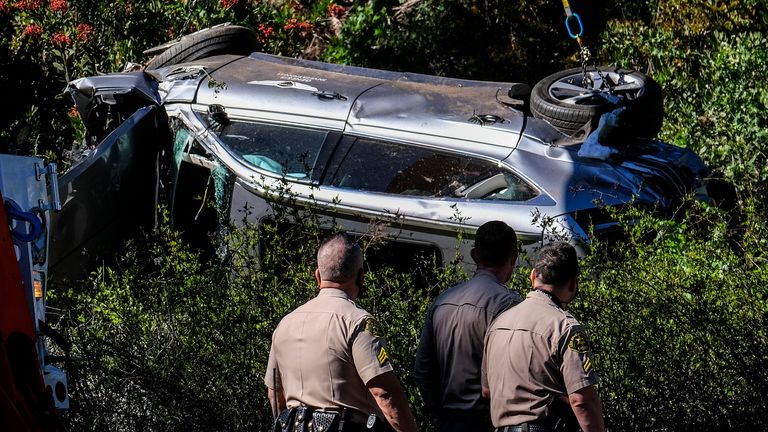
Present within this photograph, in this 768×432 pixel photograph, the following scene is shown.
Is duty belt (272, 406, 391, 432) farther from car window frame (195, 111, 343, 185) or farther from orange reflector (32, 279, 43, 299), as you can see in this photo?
car window frame (195, 111, 343, 185)

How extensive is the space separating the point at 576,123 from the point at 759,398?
263 cm

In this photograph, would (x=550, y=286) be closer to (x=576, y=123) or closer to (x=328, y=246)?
(x=328, y=246)

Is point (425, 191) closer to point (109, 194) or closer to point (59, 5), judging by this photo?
point (109, 194)

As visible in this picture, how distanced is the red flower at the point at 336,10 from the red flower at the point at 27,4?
312 centimetres

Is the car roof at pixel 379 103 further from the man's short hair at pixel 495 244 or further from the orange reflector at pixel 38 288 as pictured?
the orange reflector at pixel 38 288

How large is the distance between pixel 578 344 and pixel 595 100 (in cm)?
352

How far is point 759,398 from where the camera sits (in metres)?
4.95

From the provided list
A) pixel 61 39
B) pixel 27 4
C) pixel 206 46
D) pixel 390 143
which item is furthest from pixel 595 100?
pixel 27 4

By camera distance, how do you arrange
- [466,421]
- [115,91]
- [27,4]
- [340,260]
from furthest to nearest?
[27,4], [115,91], [466,421], [340,260]

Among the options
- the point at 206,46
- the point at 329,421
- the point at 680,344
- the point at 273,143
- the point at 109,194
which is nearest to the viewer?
the point at 329,421

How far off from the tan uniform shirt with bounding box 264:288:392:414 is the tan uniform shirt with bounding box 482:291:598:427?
46 centimetres

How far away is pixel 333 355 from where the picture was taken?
4109 mm

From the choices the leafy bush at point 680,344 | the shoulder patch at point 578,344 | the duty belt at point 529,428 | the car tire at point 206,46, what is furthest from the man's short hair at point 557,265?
the car tire at point 206,46

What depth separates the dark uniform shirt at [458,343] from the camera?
14.6 feet
